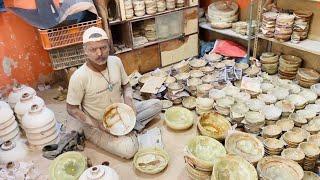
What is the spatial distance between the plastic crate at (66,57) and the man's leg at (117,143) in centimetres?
100

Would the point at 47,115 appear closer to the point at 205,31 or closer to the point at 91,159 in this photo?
the point at 91,159

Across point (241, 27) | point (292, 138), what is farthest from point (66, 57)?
point (292, 138)

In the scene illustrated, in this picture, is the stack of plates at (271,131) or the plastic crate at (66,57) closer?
the stack of plates at (271,131)

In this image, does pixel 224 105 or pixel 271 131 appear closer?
pixel 271 131

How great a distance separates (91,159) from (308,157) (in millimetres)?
1894

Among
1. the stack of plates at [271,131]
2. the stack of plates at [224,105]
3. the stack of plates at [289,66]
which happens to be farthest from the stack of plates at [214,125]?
the stack of plates at [289,66]

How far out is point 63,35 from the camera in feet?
10.5

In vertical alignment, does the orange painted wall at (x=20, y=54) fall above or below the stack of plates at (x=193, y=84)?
above

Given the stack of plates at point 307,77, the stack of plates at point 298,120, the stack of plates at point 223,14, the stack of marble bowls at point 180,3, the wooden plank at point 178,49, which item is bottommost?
the stack of plates at point 298,120

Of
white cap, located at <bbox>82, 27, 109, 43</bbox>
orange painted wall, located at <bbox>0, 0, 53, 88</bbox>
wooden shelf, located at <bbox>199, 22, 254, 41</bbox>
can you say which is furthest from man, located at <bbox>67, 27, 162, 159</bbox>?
wooden shelf, located at <bbox>199, 22, 254, 41</bbox>

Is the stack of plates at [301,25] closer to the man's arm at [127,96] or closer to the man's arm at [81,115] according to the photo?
the man's arm at [127,96]

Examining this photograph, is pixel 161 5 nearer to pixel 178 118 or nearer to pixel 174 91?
pixel 174 91

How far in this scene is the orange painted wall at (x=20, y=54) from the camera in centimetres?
359

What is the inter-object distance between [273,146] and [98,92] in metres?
1.63
